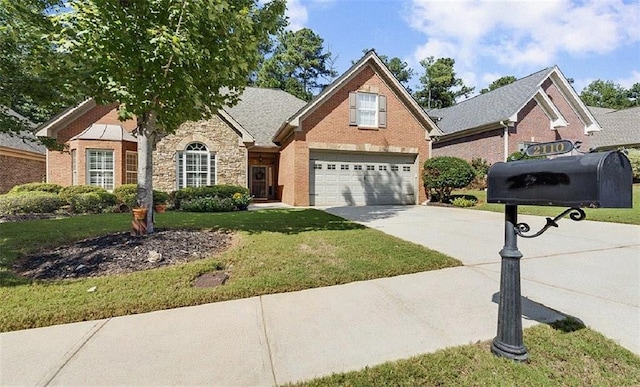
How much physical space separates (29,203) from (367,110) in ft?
47.3

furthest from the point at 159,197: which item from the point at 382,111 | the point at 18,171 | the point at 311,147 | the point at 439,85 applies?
the point at 439,85

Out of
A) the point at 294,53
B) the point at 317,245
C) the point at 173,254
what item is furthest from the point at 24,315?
the point at 294,53

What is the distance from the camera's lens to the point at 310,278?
4.46 metres

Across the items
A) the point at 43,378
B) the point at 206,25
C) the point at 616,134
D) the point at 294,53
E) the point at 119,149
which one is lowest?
the point at 43,378

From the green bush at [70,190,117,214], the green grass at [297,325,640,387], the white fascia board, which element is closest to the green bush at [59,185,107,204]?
the green bush at [70,190,117,214]

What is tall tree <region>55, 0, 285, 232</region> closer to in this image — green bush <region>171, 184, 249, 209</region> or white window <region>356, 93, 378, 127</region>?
green bush <region>171, 184, 249, 209</region>

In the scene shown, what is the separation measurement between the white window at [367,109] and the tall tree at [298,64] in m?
20.7

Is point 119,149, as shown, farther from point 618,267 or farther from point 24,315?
point 618,267

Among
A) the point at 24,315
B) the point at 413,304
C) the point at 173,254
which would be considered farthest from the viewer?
the point at 173,254

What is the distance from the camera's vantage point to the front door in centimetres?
1923

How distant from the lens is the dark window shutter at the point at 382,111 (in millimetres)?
15297

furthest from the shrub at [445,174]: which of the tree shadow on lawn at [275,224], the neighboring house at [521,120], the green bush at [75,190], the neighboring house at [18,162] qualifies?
the neighboring house at [18,162]

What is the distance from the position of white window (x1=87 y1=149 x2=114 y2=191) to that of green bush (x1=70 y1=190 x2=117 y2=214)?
5.70 ft

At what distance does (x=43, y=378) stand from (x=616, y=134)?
34914mm
